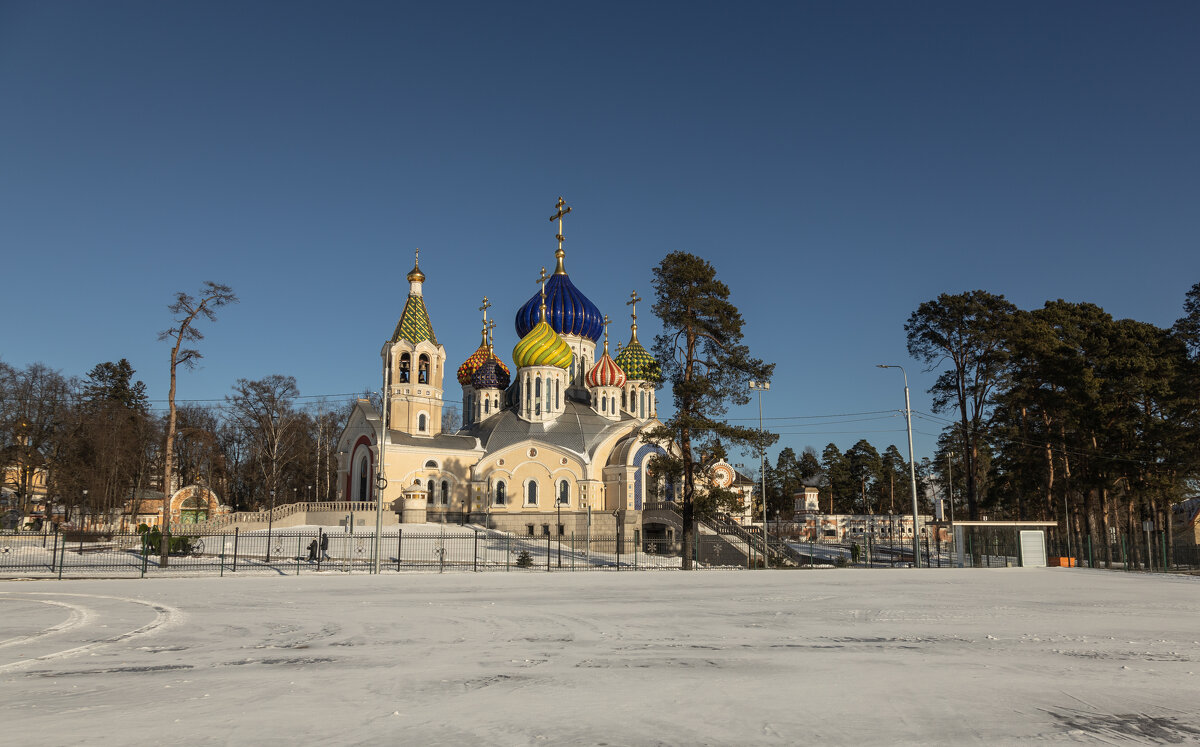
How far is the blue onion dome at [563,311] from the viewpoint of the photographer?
67.1 metres

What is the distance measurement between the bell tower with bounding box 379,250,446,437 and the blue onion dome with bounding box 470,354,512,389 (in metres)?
6.05

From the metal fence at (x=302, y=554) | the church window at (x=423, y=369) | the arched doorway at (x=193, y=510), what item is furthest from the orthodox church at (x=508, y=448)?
the arched doorway at (x=193, y=510)

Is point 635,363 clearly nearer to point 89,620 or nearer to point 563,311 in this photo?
point 563,311

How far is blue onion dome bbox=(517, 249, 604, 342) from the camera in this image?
6706cm

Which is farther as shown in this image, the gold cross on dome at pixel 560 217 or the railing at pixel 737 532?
the gold cross on dome at pixel 560 217

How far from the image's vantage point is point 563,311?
6806 centimetres

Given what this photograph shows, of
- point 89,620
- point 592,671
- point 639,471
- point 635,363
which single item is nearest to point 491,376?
point 635,363

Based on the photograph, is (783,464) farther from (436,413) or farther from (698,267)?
(698,267)

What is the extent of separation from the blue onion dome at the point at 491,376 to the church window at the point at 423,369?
7.12 metres

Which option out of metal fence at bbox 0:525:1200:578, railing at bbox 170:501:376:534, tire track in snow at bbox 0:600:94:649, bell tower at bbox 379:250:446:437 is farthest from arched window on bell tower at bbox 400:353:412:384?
tire track in snow at bbox 0:600:94:649

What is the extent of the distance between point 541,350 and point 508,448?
8845 millimetres

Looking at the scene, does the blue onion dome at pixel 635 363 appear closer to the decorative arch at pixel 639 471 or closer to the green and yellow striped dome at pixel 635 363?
the green and yellow striped dome at pixel 635 363

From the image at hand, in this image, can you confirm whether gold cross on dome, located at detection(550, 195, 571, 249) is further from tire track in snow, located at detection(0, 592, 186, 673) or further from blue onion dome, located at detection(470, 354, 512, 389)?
tire track in snow, located at detection(0, 592, 186, 673)

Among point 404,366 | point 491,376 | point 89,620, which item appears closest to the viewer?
point 89,620
